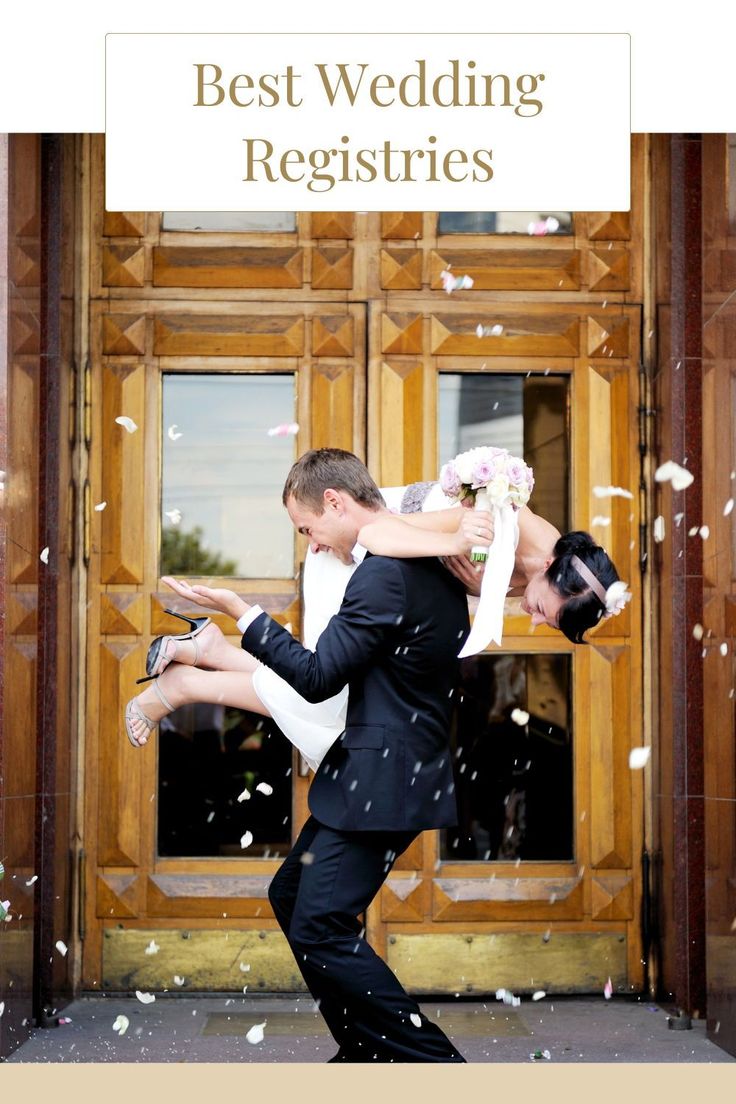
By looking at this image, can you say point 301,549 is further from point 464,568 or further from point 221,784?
point 464,568

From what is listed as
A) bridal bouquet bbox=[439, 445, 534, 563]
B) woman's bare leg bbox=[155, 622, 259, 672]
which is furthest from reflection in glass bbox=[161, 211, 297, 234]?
bridal bouquet bbox=[439, 445, 534, 563]

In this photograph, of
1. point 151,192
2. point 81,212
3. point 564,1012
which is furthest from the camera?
point 81,212

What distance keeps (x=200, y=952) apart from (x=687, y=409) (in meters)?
2.92

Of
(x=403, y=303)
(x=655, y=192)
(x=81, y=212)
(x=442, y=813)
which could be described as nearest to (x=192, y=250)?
(x=81, y=212)

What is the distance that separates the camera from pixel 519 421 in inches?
248

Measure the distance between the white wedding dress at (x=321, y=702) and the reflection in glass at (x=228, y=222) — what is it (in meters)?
1.46

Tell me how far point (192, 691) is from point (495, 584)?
1.31m

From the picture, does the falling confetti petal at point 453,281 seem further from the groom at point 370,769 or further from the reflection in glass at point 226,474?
the groom at point 370,769

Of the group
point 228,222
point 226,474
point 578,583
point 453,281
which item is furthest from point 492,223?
point 578,583

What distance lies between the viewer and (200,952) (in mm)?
Result: 6043

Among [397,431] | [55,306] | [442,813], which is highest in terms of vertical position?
[55,306]

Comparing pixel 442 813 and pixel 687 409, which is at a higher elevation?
pixel 687 409

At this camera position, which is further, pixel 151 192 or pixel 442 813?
pixel 151 192

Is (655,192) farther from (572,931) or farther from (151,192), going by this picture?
(572,931)
